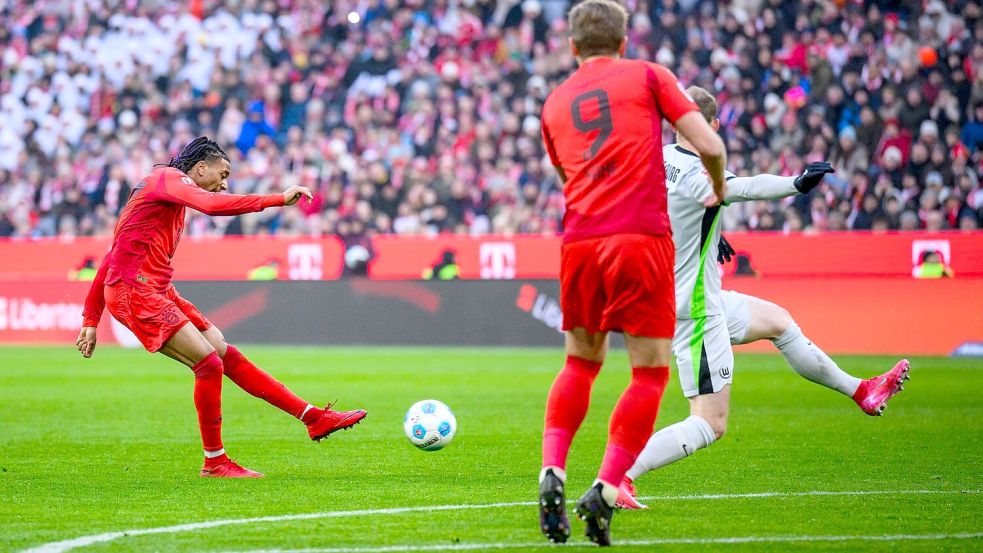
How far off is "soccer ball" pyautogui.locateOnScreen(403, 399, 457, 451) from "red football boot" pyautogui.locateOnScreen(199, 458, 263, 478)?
0.91 metres

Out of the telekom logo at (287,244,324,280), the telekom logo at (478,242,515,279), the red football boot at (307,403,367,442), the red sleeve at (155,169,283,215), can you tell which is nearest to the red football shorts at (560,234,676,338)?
the red sleeve at (155,169,283,215)

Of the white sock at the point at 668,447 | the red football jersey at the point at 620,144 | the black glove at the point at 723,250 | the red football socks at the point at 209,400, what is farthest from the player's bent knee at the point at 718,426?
the red football socks at the point at 209,400

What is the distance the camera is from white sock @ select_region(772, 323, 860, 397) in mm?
7645

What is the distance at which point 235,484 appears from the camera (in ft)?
24.2

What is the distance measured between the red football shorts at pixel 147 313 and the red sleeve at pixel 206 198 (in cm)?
56

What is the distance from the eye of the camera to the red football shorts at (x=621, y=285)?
5.33m

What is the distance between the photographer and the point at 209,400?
7762 mm

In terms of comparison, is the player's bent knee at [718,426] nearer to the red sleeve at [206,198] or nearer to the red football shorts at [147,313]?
the red sleeve at [206,198]

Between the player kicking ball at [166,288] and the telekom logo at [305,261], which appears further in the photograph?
the telekom logo at [305,261]

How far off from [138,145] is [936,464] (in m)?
20.4

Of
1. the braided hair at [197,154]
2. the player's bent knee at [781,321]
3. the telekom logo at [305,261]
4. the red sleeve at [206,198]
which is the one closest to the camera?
the red sleeve at [206,198]

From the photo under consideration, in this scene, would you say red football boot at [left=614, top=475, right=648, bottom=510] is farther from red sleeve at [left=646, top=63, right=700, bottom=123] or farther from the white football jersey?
red sleeve at [left=646, top=63, right=700, bottom=123]

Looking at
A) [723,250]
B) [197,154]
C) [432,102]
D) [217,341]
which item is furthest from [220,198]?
[432,102]

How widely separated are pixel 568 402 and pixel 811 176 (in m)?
1.41
